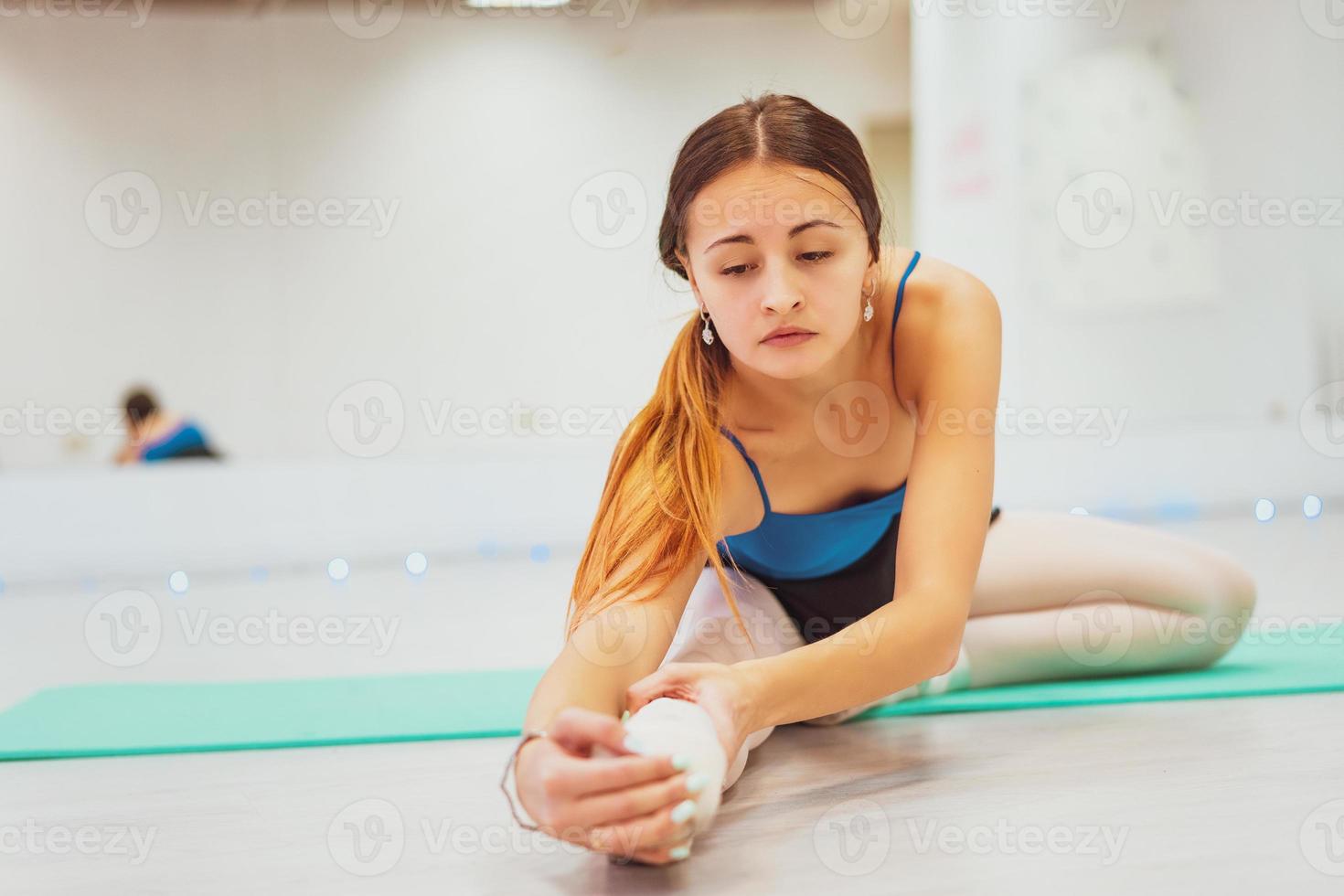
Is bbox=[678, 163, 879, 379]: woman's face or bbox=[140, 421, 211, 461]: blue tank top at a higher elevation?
bbox=[678, 163, 879, 379]: woman's face

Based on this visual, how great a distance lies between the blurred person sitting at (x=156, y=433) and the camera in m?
3.74

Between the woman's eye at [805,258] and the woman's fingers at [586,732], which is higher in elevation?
the woman's eye at [805,258]

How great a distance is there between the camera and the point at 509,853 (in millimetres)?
1027

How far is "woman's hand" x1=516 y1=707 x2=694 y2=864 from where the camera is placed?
0.86 m

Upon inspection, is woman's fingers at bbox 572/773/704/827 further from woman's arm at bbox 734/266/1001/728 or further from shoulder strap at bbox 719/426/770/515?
shoulder strap at bbox 719/426/770/515

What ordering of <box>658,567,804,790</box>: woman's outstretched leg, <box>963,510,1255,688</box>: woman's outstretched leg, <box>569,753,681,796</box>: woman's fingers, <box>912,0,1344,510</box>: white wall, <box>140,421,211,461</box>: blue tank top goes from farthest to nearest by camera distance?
<box>912,0,1344,510</box>: white wall → <box>140,421,211,461</box>: blue tank top → <box>963,510,1255,688</box>: woman's outstretched leg → <box>658,567,804,790</box>: woman's outstretched leg → <box>569,753,681,796</box>: woman's fingers

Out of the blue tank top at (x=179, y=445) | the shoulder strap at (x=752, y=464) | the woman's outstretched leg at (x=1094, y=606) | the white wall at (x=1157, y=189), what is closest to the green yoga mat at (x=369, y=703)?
the woman's outstretched leg at (x=1094, y=606)

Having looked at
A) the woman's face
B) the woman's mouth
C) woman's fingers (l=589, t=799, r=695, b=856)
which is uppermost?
the woman's face

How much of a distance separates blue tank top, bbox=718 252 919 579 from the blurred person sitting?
280cm

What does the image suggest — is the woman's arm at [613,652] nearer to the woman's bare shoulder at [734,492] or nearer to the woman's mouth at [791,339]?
the woman's bare shoulder at [734,492]

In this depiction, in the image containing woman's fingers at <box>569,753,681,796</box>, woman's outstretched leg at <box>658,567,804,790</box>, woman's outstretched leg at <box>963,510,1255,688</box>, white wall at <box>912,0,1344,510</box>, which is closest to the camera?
woman's fingers at <box>569,753,681,796</box>

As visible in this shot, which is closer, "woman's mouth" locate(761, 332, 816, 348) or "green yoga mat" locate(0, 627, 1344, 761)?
"woman's mouth" locate(761, 332, 816, 348)

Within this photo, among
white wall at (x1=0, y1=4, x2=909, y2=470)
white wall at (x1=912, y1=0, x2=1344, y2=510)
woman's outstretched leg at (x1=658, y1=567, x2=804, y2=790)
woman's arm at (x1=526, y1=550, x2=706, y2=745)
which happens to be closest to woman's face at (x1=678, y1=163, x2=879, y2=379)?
woman's arm at (x1=526, y1=550, x2=706, y2=745)

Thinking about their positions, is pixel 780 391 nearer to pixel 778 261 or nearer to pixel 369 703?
pixel 778 261
